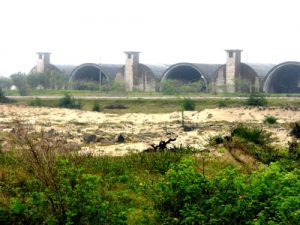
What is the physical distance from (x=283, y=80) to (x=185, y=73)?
1746 cm

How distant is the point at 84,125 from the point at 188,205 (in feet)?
111

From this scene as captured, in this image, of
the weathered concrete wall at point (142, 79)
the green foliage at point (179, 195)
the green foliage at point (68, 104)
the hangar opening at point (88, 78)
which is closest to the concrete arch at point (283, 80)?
the weathered concrete wall at point (142, 79)

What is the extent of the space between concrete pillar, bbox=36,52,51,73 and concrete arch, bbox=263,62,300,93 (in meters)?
41.9

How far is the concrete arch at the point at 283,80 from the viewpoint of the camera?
80.1m

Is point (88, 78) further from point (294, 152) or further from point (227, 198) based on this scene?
point (227, 198)

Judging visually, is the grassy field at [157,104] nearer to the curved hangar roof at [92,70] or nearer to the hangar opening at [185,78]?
the hangar opening at [185,78]

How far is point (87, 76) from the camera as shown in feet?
332

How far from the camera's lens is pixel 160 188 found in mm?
11031

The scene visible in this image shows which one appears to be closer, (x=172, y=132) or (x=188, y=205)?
(x=188, y=205)

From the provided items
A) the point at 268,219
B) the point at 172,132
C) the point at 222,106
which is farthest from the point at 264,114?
the point at 268,219

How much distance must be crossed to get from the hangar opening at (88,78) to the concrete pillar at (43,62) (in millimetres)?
6301

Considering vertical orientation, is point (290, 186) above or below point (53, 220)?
above

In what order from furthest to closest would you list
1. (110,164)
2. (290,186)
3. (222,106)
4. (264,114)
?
1. (222,106)
2. (264,114)
3. (110,164)
4. (290,186)

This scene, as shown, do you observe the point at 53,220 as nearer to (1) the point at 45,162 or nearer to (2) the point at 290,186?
(1) the point at 45,162
